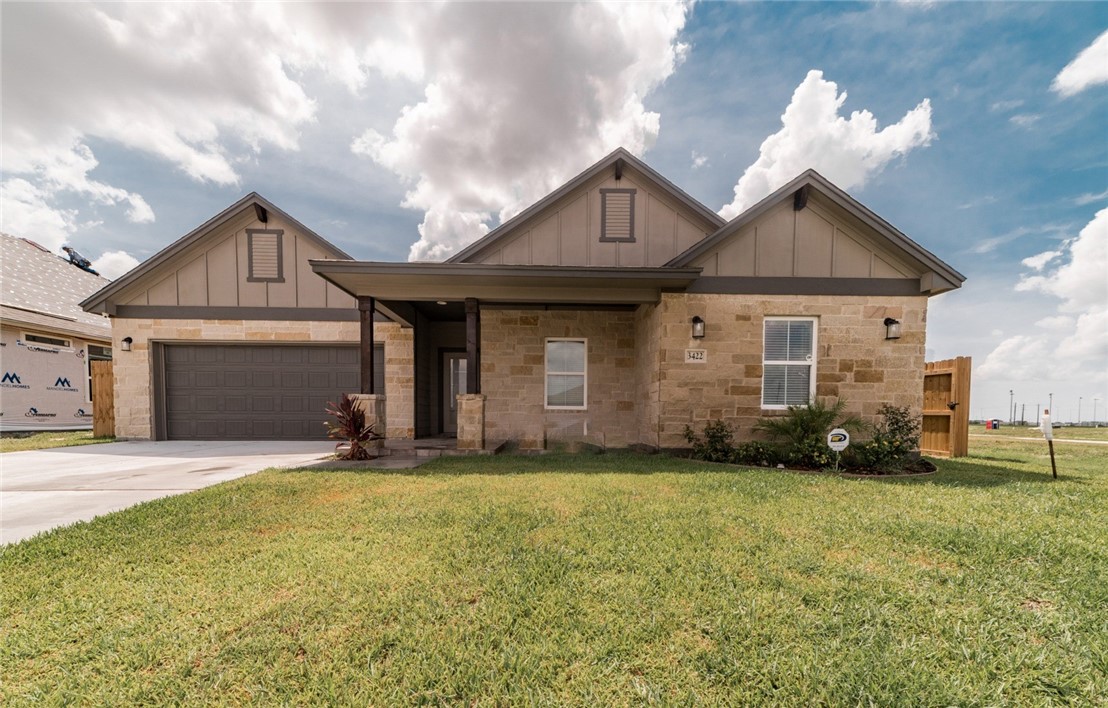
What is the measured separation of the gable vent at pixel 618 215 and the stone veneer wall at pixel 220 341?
17.4 feet

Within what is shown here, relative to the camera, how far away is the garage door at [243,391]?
9.40 m

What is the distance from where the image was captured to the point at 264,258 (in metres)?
9.34

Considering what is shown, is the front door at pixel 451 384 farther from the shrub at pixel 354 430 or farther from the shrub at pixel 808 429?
the shrub at pixel 808 429

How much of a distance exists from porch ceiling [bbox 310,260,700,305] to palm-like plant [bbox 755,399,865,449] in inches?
114

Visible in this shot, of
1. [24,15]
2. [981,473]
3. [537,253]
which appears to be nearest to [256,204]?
[24,15]

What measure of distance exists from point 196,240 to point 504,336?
301 inches

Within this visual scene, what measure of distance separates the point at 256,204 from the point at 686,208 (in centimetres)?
1002

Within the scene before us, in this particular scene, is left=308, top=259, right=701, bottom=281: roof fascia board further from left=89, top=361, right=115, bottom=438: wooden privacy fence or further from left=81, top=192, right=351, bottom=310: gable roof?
left=89, top=361, right=115, bottom=438: wooden privacy fence

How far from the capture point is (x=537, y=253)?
8.41 metres

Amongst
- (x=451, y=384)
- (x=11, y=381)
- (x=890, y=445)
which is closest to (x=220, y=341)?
(x=451, y=384)

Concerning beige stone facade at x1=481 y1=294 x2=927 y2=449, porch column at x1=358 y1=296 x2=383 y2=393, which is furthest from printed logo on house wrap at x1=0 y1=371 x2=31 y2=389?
beige stone facade at x1=481 y1=294 x2=927 y2=449

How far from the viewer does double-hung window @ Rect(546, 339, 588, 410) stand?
8914 millimetres

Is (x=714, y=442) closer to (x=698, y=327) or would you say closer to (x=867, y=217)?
(x=698, y=327)

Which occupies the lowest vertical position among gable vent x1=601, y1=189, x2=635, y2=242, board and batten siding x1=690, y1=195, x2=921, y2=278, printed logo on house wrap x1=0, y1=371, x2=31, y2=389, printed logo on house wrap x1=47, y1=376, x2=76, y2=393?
printed logo on house wrap x1=47, y1=376, x2=76, y2=393
